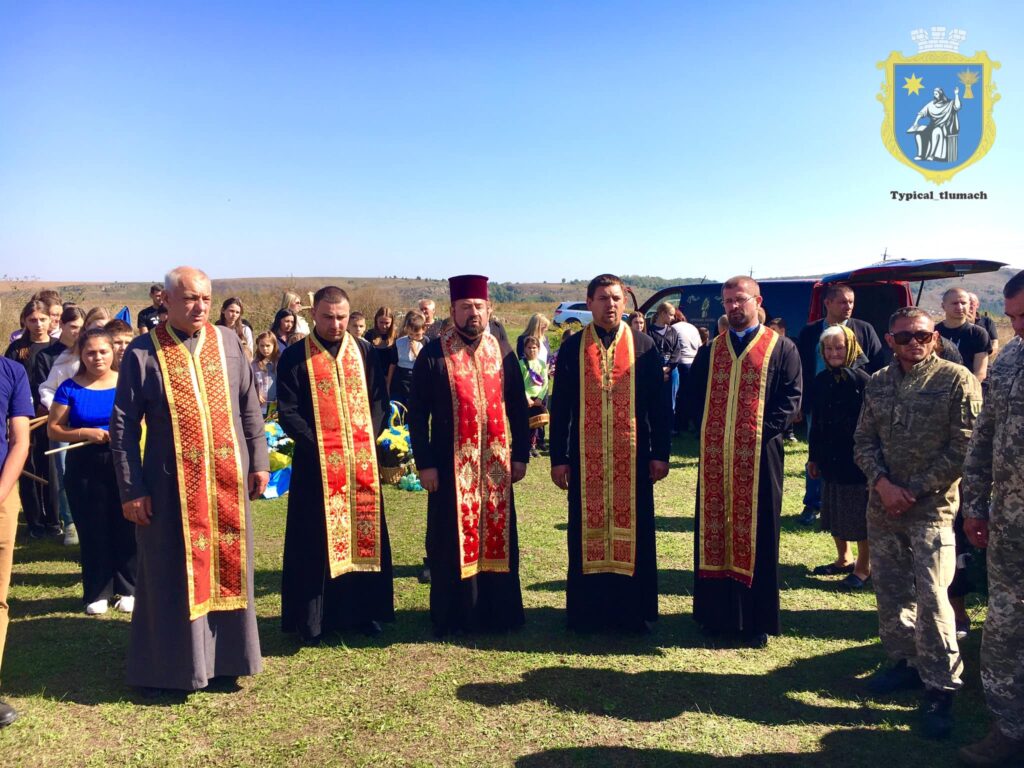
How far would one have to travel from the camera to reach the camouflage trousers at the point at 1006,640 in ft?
10.6

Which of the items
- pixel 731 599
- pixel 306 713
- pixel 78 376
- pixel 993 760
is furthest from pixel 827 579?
pixel 78 376

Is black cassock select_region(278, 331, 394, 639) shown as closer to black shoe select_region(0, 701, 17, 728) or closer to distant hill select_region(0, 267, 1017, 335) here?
black shoe select_region(0, 701, 17, 728)

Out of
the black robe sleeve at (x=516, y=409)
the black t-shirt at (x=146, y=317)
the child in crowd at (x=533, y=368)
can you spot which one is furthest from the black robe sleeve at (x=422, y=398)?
the child in crowd at (x=533, y=368)

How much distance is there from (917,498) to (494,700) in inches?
95.6

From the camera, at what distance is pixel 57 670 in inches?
169

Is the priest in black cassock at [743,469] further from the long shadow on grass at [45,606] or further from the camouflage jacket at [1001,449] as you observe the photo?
the long shadow on grass at [45,606]

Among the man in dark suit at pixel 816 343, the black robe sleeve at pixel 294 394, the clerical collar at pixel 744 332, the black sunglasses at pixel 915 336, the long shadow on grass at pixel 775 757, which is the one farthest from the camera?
the man in dark suit at pixel 816 343

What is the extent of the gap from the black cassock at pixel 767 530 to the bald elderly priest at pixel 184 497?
2822 mm

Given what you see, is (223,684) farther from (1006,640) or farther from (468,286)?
(1006,640)

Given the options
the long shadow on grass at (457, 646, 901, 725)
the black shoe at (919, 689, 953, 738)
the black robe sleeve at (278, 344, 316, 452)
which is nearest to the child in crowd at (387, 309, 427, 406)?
the black robe sleeve at (278, 344, 316, 452)

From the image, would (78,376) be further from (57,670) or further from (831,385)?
(831,385)

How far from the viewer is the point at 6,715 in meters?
3.68

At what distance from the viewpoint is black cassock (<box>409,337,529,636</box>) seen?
4.73m

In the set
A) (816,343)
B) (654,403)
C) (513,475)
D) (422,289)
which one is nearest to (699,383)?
(654,403)
